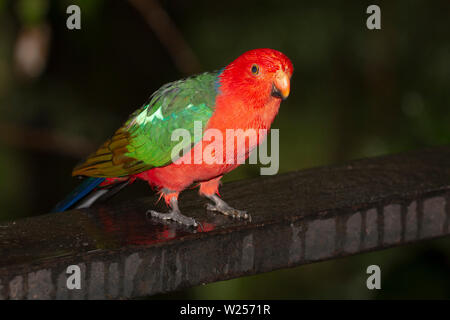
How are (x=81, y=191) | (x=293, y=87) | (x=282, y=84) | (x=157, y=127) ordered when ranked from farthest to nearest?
(x=293, y=87)
(x=81, y=191)
(x=157, y=127)
(x=282, y=84)

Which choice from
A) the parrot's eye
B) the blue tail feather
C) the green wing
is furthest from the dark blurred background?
the parrot's eye

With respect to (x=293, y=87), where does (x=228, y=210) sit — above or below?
below

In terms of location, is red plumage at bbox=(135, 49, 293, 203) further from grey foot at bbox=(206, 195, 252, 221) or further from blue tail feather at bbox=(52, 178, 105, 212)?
blue tail feather at bbox=(52, 178, 105, 212)

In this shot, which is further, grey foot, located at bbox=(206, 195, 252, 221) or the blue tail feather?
the blue tail feather

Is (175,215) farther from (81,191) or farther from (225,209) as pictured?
(81,191)

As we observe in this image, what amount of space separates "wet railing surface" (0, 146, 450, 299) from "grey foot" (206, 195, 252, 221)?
0.08 ft

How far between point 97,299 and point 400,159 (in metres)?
1.29

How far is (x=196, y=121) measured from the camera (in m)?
2.06

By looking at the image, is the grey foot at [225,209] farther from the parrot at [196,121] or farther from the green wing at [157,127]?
the green wing at [157,127]

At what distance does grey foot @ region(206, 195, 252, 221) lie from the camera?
2.01 m

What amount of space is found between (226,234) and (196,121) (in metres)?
0.37

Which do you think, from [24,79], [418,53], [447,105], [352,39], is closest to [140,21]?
[24,79]

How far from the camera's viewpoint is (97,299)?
65.9 inches

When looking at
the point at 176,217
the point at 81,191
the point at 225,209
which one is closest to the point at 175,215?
the point at 176,217
